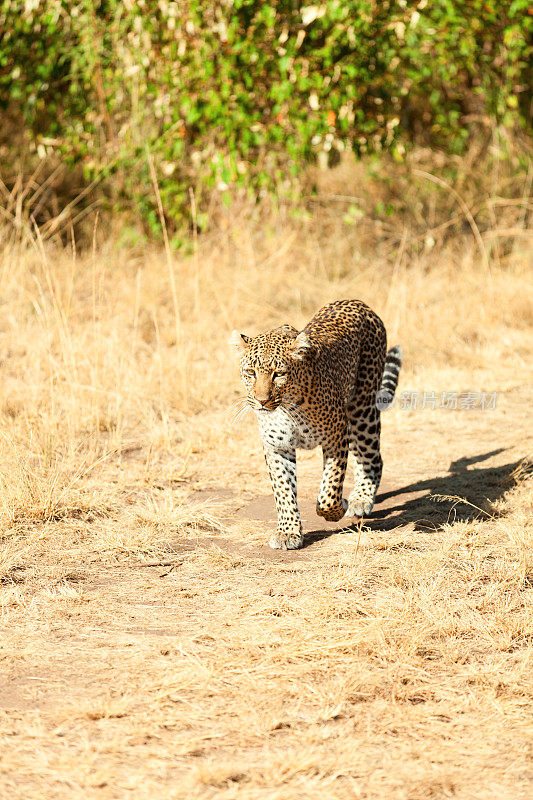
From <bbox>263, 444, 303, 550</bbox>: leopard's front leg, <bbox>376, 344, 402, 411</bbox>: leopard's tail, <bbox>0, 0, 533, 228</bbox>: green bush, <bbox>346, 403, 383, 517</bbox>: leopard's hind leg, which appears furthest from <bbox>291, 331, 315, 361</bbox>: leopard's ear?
<bbox>0, 0, 533, 228</bbox>: green bush

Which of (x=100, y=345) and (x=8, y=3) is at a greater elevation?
(x=8, y=3)

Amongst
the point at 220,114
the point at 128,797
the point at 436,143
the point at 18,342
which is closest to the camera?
the point at 128,797

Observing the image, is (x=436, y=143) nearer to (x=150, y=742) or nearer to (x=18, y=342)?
(x=18, y=342)

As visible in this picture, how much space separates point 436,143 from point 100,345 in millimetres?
5896

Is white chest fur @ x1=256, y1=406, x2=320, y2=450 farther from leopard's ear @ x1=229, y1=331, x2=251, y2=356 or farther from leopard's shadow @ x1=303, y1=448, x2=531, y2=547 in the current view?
leopard's shadow @ x1=303, y1=448, x2=531, y2=547

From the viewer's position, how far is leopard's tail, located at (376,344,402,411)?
552 cm

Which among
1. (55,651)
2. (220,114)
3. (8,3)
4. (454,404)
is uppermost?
(8,3)

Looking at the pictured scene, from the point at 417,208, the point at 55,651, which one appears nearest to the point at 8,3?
the point at 417,208

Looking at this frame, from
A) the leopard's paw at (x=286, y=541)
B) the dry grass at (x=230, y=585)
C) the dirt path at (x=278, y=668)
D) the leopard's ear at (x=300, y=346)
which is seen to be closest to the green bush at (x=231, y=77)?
the dry grass at (x=230, y=585)

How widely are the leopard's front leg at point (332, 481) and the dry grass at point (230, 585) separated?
0.18 metres

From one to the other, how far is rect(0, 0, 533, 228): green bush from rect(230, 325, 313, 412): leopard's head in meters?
4.81

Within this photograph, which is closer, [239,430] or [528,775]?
[528,775]

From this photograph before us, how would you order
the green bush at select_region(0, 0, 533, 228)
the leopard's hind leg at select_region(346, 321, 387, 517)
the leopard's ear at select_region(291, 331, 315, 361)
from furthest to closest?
the green bush at select_region(0, 0, 533, 228)
the leopard's hind leg at select_region(346, 321, 387, 517)
the leopard's ear at select_region(291, 331, 315, 361)

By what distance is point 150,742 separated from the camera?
3.02m
